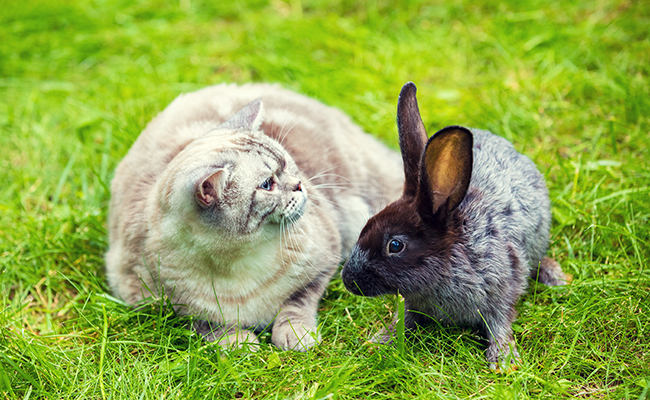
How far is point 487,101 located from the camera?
16.5 ft

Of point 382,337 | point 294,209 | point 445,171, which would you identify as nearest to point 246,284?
point 294,209

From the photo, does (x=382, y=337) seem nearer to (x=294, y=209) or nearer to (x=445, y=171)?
(x=294, y=209)

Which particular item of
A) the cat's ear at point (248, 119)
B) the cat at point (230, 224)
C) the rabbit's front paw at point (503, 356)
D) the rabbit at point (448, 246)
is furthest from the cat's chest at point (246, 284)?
the rabbit's front paw at point (503, 356)

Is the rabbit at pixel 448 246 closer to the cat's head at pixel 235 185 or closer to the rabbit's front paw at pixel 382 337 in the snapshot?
the rabbit's front paw at pixel 382 337

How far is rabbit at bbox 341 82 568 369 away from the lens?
2.74 meters

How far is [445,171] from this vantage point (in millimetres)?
2627

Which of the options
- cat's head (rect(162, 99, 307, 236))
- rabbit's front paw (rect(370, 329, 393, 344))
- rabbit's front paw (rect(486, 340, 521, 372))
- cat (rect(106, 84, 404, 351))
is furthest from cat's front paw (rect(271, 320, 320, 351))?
rabbit's front paw (rect(486, 340, 521, 372))

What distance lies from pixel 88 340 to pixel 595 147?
3907 mm

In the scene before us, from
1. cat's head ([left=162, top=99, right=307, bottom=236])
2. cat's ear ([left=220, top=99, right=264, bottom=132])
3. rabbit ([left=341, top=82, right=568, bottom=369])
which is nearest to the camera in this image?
rabbit ([left=341, top=82, right=568, bottom=369])

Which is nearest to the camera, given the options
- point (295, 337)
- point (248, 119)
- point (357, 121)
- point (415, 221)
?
point (415, 221)

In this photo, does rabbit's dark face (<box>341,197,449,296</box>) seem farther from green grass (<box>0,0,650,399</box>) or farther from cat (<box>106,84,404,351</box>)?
cat (<box>106,84,404,351</box>)

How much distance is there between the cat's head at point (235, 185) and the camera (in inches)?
116

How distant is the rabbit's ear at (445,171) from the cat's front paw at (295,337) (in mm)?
1014

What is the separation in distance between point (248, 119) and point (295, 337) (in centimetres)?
144
